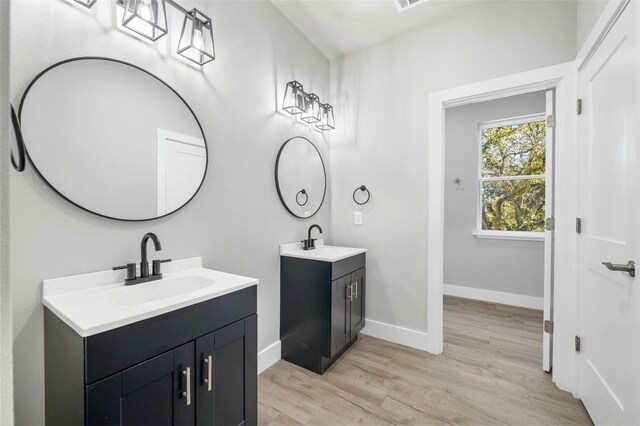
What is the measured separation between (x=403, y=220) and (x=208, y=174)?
169cm

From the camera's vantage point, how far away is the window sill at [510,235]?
3.33 metres

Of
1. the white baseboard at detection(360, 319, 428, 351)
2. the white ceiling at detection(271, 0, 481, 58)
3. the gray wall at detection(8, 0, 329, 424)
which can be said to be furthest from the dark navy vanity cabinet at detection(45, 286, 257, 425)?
the white ceiling at detection(271, 0, 481, 58)

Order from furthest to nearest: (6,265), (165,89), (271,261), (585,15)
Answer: (271,261), (585,15), (165,89), (6,265)

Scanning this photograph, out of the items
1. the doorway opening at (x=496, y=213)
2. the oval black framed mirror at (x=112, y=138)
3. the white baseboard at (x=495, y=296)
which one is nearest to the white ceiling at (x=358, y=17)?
the oval black framed mirror at (x=112, y=138)

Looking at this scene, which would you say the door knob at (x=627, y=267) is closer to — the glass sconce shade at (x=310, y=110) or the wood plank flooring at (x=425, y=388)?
the wood plank flooring at (x=425, y=388)

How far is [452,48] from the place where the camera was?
2295 mm

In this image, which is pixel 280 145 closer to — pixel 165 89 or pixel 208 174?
pixel 208 174

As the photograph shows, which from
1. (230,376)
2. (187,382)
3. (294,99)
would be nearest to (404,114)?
(294,99)

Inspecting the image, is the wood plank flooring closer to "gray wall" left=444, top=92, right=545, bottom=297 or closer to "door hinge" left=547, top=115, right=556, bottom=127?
"gray wall" left=444, top=92, right=545, bottom=297

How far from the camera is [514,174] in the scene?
3.57 m

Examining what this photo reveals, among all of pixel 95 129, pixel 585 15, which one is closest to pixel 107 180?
pixel 95 129

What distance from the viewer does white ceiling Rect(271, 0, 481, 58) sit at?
2176mm

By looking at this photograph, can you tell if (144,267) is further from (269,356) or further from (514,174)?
(514,174)

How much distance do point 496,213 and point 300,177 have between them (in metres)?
2.83
